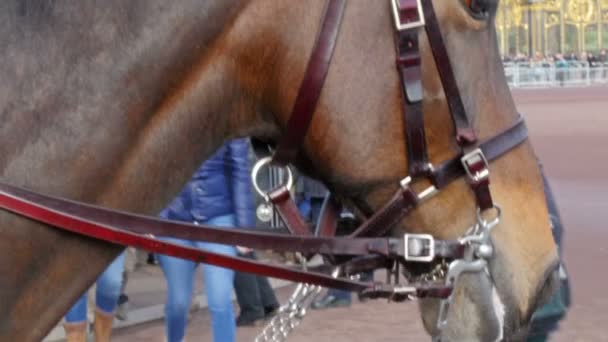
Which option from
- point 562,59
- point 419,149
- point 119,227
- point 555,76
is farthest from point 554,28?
point 119,227

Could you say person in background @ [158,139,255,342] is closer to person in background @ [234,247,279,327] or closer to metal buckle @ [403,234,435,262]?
person in background @ [234,247,279,327]

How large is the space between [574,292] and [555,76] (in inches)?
1350

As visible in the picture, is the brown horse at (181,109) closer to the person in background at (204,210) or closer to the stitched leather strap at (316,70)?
the stitched leather strap at (316,70)

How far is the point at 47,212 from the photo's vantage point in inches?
85.7

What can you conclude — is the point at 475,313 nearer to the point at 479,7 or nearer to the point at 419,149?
the point at 419,149

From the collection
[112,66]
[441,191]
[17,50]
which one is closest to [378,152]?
[441,191]

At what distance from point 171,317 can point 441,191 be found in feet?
11.3

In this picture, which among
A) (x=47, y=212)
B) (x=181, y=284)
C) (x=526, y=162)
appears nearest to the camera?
(x=47, y=212)

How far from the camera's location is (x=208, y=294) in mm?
5484

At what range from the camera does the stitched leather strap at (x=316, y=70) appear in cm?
222

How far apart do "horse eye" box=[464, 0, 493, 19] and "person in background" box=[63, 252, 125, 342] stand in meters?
4.04

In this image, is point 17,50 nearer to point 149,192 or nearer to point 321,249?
point 149,192

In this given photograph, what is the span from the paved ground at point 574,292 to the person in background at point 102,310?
1.18 m

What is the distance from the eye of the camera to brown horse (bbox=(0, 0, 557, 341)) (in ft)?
7.18
